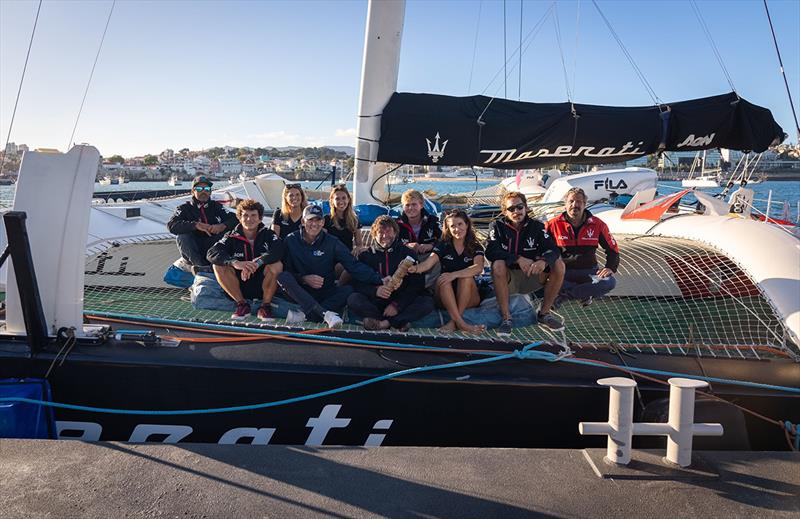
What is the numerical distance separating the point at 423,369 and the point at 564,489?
1.09 metres

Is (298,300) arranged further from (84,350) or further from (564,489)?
(564,489)

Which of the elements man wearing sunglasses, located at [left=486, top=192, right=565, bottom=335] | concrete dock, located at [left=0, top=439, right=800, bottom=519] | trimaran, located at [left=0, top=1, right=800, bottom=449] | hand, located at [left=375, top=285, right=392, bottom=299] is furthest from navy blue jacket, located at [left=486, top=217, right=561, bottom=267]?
concrete dock, located at [left=0, top=439, right=800, bottom=519]

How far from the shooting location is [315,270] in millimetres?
A: 4527

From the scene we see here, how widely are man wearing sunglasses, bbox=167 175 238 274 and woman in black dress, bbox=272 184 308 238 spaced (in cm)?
69

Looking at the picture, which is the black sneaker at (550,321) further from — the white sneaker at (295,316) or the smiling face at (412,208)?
the white sneaker at (295,316)

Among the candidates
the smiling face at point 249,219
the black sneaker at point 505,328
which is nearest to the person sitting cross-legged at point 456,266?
the black sneaker at point 505,328

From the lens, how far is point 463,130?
515 centimetres

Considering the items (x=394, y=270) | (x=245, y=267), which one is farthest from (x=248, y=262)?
(x=394, y=270)

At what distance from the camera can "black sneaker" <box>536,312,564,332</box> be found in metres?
4.40

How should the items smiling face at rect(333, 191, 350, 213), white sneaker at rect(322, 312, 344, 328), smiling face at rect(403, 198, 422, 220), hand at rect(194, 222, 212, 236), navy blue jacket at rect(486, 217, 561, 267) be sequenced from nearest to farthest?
white sneaker at rect(322, 312, 344, 328) < navy blue jacket at rect(486, 217, 561, 267) < smiling face at rect(403, 198, 422, 220) < smiling face at rect(333, 191, 350, 213) < hand at rect(194, 222, 212, 236)

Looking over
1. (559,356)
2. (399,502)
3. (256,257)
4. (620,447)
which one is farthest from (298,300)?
(620,447)

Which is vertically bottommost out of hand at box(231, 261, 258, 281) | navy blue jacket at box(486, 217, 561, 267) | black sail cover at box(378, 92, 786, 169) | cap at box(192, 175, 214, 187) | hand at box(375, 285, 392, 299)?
hand at box(375, 285, 392, 299)

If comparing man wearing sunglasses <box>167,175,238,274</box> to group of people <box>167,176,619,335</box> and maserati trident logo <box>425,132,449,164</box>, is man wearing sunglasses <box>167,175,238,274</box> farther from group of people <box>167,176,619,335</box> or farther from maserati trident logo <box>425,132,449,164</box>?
maserati trident logo <box>425,132,449,164</box>

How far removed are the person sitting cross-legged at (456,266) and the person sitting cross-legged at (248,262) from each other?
3.54 ft
